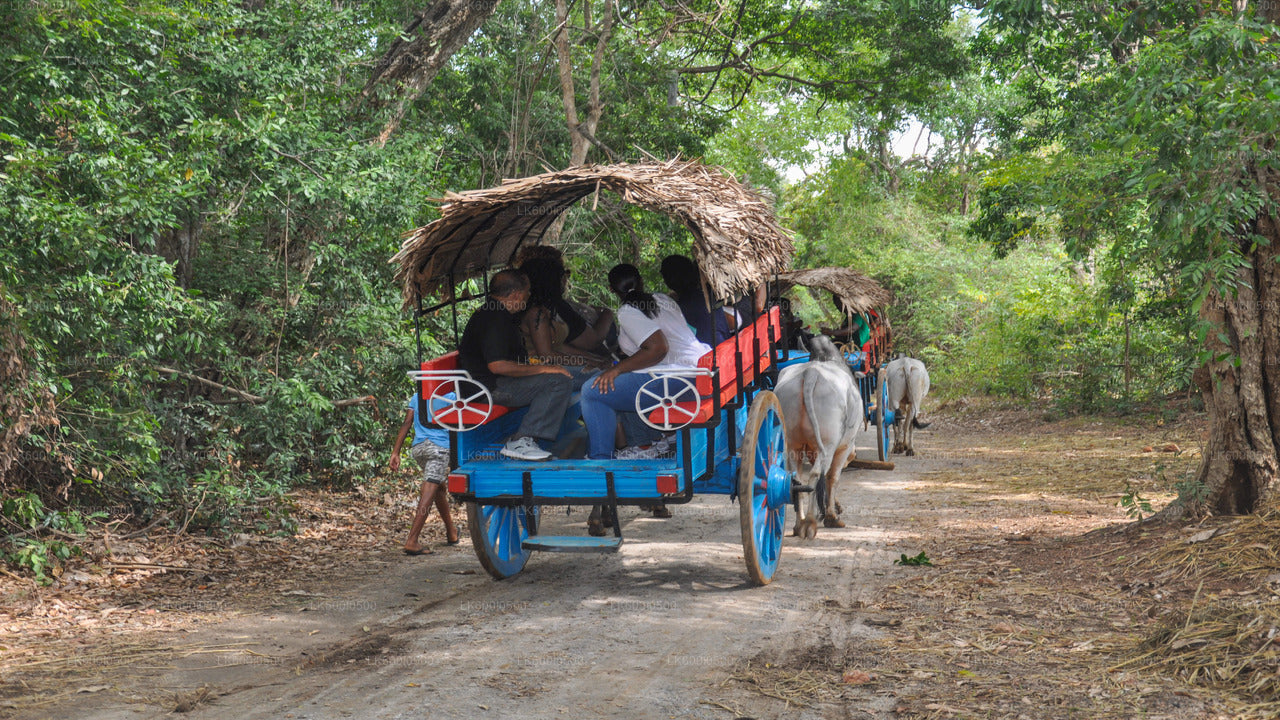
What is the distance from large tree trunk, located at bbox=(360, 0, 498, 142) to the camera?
1057 cm

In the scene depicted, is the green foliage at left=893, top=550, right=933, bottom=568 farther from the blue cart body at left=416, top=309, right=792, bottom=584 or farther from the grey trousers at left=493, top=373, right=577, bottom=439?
the grey trousers at left=493, top=373, right=577, bottom=439

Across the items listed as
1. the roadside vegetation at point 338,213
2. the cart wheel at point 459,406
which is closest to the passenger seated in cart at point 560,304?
the cart wheel at point 459,406

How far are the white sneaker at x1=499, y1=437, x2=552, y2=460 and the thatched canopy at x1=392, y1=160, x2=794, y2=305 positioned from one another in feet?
3.84

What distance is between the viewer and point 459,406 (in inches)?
245

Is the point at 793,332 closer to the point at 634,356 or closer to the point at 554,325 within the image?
the point at 554,325

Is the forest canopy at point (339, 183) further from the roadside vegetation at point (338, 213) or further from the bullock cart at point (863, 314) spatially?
the bullock cart at point (863, 314)

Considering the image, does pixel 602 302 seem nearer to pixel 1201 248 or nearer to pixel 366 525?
pixel 366 525

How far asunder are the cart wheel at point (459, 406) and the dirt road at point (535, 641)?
114cm

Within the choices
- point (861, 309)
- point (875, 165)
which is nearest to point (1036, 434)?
point (861, 309)

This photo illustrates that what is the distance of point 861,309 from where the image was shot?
42.1 feet

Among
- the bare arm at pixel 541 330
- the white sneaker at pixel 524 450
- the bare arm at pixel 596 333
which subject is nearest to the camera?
the white sneaker at pixel 524 450

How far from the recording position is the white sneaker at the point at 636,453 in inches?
255

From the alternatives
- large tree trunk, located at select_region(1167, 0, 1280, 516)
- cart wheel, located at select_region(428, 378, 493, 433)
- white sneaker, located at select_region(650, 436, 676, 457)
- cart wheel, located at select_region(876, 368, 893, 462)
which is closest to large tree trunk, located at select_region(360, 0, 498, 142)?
cart wheel, located at select_region(428, 378, 493, 433)

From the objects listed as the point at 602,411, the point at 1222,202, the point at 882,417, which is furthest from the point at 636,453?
the point at 882,417
